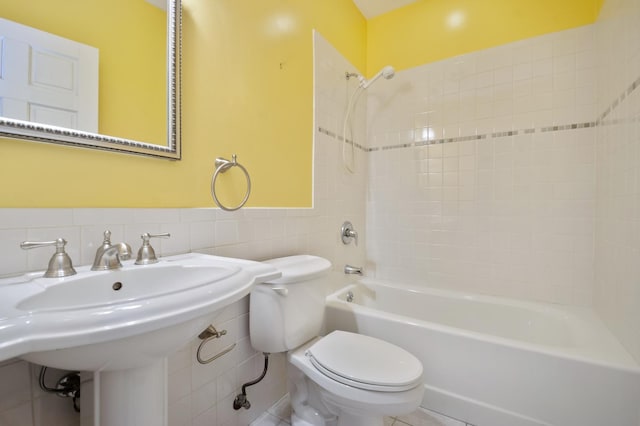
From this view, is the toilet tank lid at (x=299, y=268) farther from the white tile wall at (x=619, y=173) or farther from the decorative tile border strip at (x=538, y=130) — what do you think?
the white tile wall at (x=619, y=173)

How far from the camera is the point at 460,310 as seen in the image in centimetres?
192

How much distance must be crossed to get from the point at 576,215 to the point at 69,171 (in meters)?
2.46

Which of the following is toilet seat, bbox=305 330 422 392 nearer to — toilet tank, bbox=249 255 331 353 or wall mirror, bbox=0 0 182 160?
toilet tank, bbox=249 255 331 353

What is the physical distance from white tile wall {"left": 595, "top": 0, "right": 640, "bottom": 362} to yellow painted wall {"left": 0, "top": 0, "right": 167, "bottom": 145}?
6.05 ft

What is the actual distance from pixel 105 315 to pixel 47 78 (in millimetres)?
747

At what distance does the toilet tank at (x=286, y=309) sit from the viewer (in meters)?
1.20

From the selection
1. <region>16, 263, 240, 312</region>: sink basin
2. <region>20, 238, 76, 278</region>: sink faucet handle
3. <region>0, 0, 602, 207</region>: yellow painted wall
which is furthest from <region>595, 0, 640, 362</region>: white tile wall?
<region>20, 238, 76, 278</region>: sink faucet handle

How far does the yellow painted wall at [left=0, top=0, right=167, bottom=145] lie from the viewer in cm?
83

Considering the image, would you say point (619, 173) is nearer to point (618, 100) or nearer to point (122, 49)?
point (618, 100)

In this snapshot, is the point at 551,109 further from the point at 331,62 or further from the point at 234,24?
the point at 234,24

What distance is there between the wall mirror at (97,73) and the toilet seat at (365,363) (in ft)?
3.20

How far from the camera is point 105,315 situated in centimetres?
48

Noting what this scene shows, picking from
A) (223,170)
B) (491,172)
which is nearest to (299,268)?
(223,170)

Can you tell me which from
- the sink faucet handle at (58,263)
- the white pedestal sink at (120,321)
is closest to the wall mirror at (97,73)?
the sink faucet handle at (58,263)
